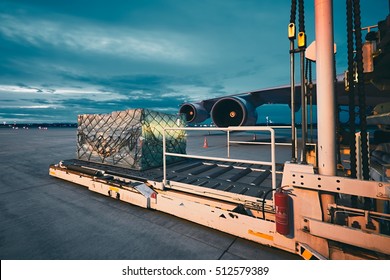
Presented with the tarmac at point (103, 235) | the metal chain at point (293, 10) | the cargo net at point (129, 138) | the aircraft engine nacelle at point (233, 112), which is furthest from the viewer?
the aircraft engine nacelle at point (233, 112)

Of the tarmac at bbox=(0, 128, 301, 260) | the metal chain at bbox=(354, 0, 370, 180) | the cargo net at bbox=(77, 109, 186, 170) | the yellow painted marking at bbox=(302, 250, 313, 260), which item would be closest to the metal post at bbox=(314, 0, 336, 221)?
the yellow painted marking at bbox=(302, 250, 313, 260)

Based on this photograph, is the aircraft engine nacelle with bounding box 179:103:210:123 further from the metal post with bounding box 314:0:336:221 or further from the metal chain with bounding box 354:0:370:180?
the metal post with bounding box 314:0:336:221

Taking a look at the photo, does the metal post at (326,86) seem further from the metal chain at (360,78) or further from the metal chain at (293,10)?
the metal chain at (360,78)

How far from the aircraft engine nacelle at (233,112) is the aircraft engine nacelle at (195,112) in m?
3.54

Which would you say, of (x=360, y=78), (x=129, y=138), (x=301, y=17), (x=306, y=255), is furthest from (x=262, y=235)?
(x=129, y=138)

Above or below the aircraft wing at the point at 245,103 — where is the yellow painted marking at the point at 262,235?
below

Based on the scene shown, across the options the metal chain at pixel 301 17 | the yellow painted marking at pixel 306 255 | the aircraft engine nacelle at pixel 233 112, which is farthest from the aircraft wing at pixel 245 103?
the yellow painted marking at pixel 306 255

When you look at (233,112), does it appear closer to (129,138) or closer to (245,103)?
(245,103)

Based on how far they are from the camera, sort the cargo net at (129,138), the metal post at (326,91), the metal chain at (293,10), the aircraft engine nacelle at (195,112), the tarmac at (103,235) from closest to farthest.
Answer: the metal post at (326,91) < the tarmac at (103,235) < the metal chain at (293,10) < the cargo net at (129,138) < the aircraft engine nacelle at (195,112)

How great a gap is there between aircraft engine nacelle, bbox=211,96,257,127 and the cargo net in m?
6.35

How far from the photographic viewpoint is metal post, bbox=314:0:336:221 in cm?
232

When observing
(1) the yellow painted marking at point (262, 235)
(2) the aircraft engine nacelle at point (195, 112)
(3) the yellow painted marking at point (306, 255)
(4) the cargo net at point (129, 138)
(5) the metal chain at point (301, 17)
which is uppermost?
(2) the aircraft engine nacelle at point (195, 112)

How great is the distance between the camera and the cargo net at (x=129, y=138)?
215 inches

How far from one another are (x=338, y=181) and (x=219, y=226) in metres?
1.71
